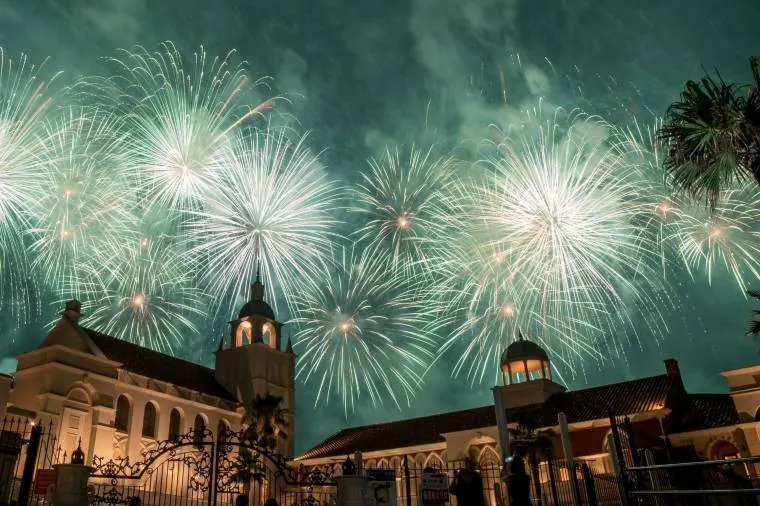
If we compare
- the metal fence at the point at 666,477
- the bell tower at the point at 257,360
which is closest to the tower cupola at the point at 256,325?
the bell tower at the point at 257,360

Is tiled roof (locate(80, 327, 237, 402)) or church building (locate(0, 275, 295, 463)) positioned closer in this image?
church building (locate(0, 275, 295, 463))

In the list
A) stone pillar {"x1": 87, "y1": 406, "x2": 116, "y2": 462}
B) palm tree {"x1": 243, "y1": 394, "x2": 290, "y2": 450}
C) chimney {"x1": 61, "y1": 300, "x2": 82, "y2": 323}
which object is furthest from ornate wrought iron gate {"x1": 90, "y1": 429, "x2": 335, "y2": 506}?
chimney {"x1": 61, "y1": 300, "x2": 82, "y2": 323}

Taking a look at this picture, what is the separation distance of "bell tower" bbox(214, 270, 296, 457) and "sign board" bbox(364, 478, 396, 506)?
39251 mm

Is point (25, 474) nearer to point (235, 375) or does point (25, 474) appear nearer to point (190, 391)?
point (190, 391)

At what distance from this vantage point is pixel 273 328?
57.3 m

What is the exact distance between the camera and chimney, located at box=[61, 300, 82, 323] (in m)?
40.1

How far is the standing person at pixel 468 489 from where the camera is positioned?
9.96m

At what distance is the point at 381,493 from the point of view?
1457 cm

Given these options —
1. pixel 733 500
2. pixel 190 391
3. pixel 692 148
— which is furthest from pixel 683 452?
pixel 190 391

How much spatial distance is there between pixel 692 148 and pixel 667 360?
27.6 metres

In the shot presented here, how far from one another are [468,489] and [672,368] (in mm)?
34053

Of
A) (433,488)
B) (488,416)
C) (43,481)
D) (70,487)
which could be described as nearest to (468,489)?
(433,488)

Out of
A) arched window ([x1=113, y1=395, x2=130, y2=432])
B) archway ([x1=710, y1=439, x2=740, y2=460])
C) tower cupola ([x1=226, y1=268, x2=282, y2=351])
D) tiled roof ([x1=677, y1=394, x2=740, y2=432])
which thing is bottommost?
archway ([x1=710, y1=439, x2=740, y2=460])

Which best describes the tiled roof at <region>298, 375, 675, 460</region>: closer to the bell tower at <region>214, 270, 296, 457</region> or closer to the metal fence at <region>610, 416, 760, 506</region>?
the bell tower at <region>214, 270, 296, 457</region>
